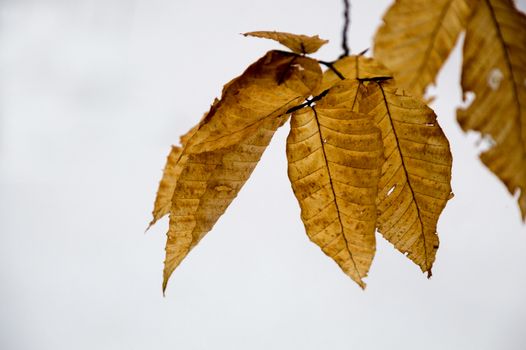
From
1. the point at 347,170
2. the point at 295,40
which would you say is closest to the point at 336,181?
the point at 347,170

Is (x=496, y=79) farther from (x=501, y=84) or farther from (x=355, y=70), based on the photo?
(x=355, y=70)

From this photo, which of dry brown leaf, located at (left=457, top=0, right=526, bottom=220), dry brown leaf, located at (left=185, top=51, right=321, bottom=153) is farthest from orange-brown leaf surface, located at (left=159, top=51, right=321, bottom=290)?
dry brown leaf, located at (left=457, top=0, right=526, bottom=220)

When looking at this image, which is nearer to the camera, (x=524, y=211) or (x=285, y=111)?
(x=524, y=211)

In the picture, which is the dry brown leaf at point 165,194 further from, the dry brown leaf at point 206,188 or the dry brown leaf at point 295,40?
the dry brown leaf at point 295,40

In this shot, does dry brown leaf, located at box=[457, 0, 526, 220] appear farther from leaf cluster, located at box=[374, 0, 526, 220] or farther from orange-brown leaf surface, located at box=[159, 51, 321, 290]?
orange-brown leaf surface, located at box=[159, 51, 321, 290]

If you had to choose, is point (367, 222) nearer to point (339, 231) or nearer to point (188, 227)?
point (339, 231)

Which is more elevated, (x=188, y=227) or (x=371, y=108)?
(x=371, y=108)

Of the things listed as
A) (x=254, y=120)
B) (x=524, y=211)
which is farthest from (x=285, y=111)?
(x=524, y=211)
